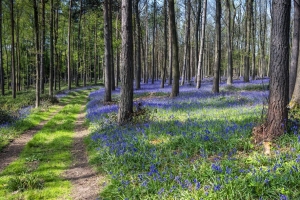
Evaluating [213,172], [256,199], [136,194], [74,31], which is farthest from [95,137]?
[74,31]

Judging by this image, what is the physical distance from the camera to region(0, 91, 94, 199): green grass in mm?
5621

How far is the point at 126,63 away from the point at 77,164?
4.54 metres

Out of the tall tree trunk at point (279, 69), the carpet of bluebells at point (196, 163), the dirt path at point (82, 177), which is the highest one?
the tall tree trunk at point (279, 69)

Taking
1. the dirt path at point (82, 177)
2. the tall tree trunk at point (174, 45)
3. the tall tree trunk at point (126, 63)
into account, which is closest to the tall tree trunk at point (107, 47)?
the tall tree trunk at point (174, 45)

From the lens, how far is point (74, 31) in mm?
45500

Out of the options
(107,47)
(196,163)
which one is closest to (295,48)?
(196,163)

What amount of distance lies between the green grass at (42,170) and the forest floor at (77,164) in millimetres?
154

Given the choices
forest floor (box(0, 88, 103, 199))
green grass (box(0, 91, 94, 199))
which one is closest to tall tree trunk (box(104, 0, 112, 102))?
forest floor (box(0, 88, 103, 199))

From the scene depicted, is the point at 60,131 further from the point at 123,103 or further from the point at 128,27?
the point at 128,27

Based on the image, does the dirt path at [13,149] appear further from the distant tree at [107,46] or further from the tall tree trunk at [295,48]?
the tall tree trunk at [295,48]

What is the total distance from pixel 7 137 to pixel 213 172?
29.4 feet

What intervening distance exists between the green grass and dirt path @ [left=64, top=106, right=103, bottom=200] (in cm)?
17

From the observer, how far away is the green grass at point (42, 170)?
562cm

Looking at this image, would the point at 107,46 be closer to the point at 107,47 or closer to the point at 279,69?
the point at 107,47
